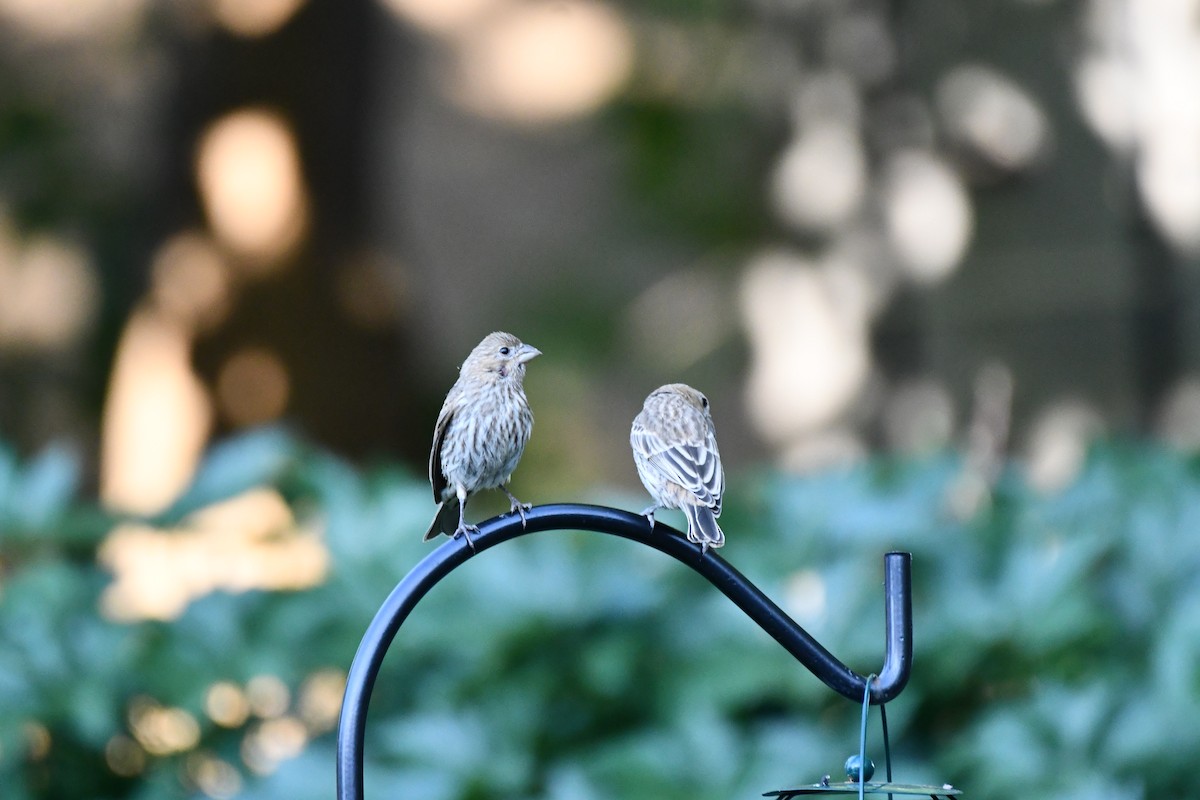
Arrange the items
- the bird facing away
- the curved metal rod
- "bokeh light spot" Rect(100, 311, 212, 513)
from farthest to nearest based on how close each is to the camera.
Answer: "bokeh light spot" Rect(100, 311, 212, 513) → the bird facing away → the curved metal rod

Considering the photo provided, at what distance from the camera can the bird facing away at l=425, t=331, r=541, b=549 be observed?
1.69 m

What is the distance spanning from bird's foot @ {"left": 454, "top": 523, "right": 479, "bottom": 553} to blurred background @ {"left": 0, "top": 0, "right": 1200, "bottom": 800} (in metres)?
1.34

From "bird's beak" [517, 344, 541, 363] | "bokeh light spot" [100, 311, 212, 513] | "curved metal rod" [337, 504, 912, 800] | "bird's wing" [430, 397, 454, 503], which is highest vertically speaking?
"bokeh light spot" [100, 311, 212, 513]

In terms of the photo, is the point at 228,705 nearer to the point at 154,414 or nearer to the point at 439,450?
the point at 439,450

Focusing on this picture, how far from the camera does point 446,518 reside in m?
1.86

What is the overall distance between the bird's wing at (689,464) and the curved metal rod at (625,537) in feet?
0.25

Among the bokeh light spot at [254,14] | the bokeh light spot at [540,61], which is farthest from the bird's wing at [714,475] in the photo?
the bokeh light spot at [540,61]

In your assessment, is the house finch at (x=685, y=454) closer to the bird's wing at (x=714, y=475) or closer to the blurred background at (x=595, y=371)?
the bird's wing at (x=714, y=475)

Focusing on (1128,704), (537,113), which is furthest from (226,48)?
(1128,704)

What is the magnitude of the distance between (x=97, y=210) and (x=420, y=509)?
398 centimetres

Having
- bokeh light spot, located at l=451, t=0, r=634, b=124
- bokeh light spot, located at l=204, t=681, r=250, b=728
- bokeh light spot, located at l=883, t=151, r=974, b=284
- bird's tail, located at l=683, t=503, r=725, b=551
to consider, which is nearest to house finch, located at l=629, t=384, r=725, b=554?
bird's tail, located at l=683, t=503, r=725, b=551

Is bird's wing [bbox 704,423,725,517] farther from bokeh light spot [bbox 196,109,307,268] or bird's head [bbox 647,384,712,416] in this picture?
bokeh light spot [bbox 196,109,307,268]

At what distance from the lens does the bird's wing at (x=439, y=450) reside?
1.73m

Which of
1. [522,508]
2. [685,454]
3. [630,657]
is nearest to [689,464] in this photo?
[685,454]
